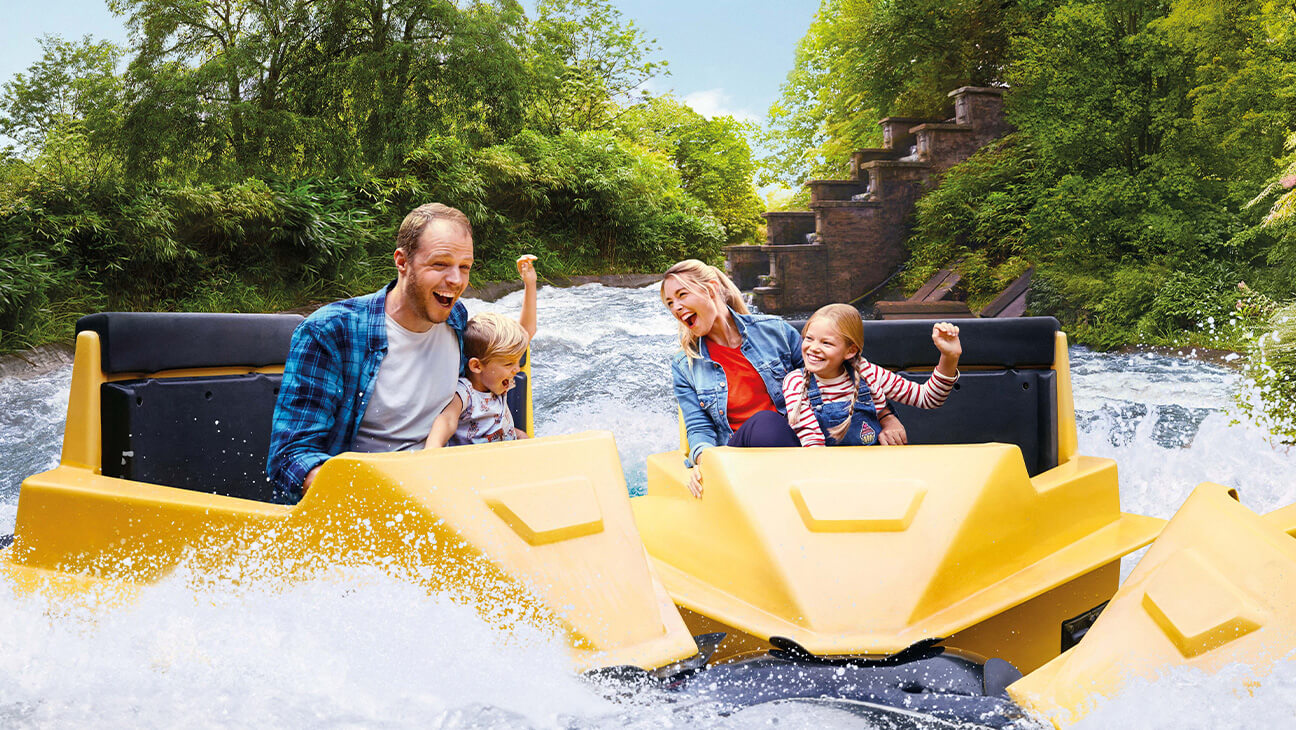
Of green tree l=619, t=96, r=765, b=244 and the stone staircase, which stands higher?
green tree l=619, t=96, r=765, b=244

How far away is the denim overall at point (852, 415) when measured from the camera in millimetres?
2016

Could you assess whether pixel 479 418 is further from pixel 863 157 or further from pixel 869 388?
pixel 863 157

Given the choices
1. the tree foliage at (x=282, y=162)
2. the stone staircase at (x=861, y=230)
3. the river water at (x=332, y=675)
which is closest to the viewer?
the river water at (x=332, y=675)

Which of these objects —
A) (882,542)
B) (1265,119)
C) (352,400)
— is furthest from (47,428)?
(1265,119)

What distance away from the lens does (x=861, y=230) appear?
10383 mm

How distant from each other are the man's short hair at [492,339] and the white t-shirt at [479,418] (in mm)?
72

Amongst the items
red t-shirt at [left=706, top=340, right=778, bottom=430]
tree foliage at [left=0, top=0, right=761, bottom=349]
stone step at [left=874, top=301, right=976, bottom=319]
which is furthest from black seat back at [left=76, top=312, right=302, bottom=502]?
stone step at [left=874, top=301, right=976, bottom=319]

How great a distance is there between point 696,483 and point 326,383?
76cm

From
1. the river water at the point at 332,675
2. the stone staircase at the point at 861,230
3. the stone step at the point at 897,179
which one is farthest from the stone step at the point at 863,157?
the river water at the point at 332,675

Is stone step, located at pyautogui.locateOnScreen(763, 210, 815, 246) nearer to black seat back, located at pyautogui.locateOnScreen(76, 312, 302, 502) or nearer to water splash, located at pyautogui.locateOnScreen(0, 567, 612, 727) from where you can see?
black seat back, located at pyautogui.locateOnScreen(76, 312, 302, 502)

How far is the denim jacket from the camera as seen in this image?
2.17 meters

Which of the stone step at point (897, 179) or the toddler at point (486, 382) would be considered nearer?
the toddler at point (486, 382)

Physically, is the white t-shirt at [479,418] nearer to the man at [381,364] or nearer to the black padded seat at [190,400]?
the man at [381,364]

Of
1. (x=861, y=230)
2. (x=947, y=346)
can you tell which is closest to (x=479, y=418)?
(x=947, y=346)
